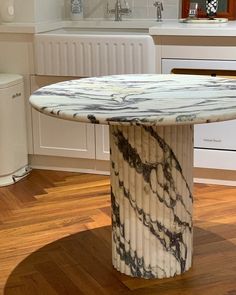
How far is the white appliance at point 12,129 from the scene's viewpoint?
12.7 feet

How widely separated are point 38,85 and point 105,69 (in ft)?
1.65

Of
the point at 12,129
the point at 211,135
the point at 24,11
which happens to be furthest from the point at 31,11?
the point at 211,135

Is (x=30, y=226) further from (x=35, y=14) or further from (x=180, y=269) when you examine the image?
(x=35, y=14)

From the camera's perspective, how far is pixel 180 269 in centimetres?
270

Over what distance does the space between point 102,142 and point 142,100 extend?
5.51 ft

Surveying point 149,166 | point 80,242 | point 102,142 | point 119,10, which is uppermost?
point 119,10

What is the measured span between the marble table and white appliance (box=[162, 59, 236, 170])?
38.4 inches

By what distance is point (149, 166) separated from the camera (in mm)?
2477

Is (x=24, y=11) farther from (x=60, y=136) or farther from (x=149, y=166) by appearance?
(x=149, y=166)

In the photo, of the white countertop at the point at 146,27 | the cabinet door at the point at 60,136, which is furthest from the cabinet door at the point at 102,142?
the white countertop at the point at 146,27

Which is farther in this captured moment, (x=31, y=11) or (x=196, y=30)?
(x=31, y=11)

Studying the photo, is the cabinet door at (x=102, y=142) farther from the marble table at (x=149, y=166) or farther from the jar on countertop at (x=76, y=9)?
the marble table at (x=149, y=166)

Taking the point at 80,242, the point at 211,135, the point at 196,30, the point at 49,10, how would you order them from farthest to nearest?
1. the point at 49,10
2. the point at 211,135
3. the point at 196,30
4. the point at 80,242

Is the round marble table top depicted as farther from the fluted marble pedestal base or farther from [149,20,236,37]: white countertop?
[149,20,236,37]: white countertop
